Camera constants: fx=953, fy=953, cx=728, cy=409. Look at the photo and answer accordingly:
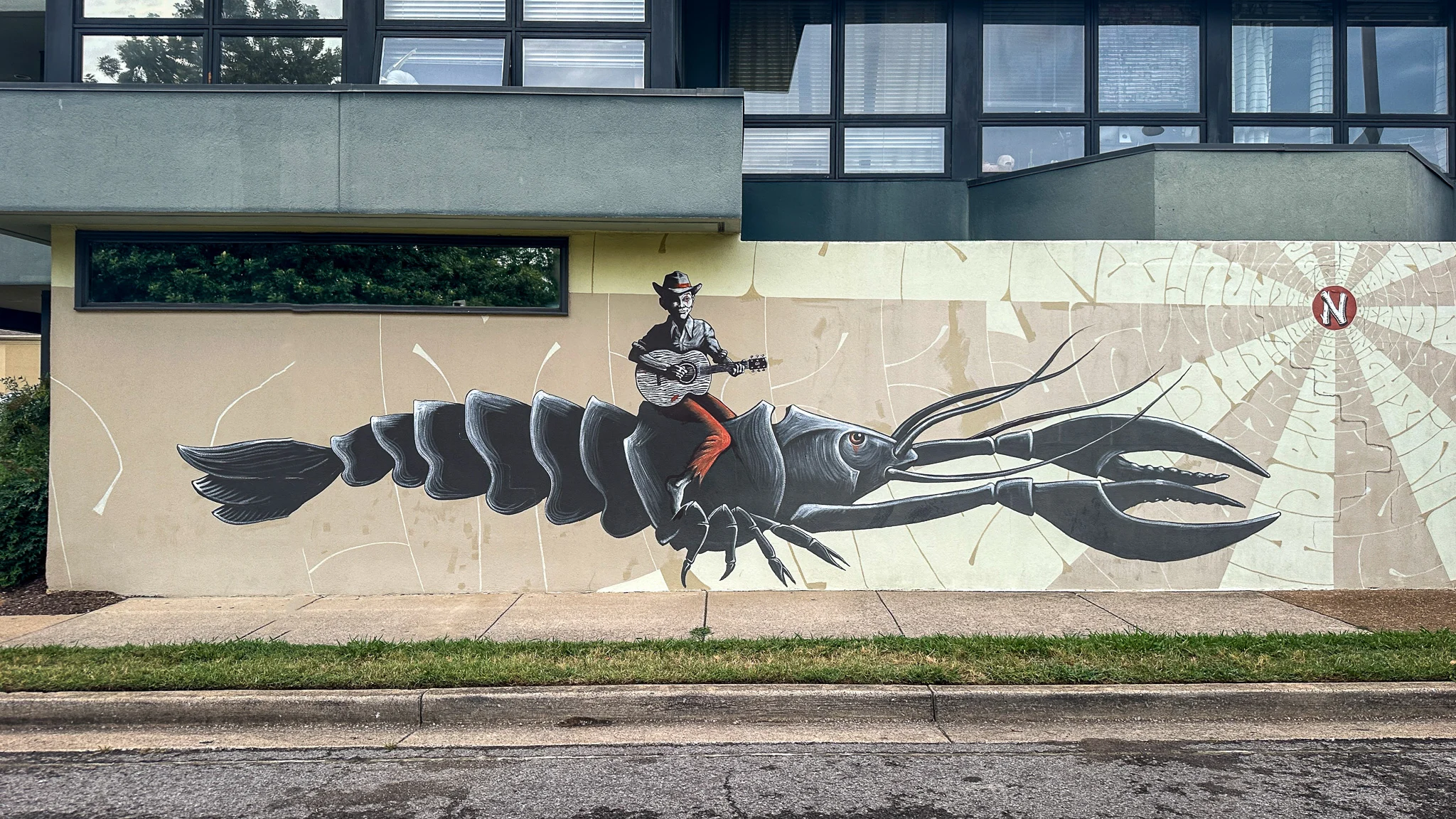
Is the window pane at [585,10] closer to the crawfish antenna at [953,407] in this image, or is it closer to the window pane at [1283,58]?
the crawfish antenna at [953,407]

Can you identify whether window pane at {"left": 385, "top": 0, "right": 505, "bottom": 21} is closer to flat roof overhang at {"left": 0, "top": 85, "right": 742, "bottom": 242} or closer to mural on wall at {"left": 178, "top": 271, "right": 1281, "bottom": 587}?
flat roof overhang at {"left": 0, "top": 85, "right": 742, "bottom": 242}

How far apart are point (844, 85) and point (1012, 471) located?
435cm

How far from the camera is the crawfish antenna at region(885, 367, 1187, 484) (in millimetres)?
8312

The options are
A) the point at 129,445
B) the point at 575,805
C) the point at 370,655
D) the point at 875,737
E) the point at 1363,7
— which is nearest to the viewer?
the point at 575,805

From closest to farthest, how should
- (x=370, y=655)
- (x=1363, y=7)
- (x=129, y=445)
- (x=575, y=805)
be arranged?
(x=575, y=805)
(x=370, y=655)
(x=129, y=445)
(x=1363, y=7)

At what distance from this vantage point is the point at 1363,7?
998 cm

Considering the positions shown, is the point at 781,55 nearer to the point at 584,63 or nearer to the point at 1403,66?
the point at 584,63

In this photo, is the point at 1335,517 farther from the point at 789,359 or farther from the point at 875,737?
the point at 875,737

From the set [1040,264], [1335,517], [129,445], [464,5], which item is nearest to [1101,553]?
[1335,517]

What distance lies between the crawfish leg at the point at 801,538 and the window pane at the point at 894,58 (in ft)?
14.5

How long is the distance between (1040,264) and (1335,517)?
11.1 ft

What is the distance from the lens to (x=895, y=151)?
9.82 metres

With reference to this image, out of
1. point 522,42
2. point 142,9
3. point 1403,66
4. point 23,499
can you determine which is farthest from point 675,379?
point 1403,66

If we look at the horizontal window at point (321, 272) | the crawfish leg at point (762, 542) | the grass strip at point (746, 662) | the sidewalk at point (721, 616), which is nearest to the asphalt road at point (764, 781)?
the grass strip at point (746, 662)
